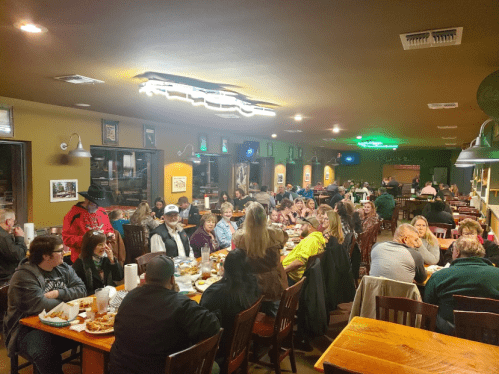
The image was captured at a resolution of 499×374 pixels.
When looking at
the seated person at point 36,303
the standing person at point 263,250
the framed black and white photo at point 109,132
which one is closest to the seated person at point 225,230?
the standing person at point 263,250

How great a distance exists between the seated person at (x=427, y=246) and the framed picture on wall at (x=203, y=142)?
5.97 m

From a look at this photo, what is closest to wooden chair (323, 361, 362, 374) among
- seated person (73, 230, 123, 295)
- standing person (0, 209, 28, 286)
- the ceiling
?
the ceiling

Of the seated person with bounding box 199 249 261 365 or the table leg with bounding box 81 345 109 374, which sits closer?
the table leg with bounding box 81 345 109 374

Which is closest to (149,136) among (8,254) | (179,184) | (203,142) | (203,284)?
(179,184)

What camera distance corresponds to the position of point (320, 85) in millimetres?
4203

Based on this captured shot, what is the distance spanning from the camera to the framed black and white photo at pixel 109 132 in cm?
691

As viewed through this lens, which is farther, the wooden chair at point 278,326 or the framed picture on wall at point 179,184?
the framed picture on wall at point 179,184

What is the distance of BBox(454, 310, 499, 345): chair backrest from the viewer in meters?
2.43

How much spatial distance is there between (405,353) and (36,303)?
2.48m

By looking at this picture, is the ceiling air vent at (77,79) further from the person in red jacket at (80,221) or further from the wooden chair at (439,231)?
the wooden chair at (439,231)

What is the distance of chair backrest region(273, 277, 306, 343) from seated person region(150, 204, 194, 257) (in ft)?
5.33

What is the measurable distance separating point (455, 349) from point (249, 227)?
1.65 m

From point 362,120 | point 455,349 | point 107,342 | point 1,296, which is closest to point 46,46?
point 1,296

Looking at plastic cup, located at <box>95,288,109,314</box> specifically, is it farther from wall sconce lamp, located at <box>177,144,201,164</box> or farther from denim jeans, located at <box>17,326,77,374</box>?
wall sconce lamp, located at <box>177,144,201,164</box>
